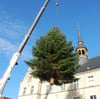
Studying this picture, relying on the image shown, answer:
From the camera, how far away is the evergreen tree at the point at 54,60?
22547 mm

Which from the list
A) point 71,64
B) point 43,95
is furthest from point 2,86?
point 43,95

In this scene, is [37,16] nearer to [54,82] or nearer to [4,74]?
[4,74]

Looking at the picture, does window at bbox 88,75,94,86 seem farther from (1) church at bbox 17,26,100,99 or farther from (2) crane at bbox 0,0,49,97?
(2) crane at bbox 0,0,49,97

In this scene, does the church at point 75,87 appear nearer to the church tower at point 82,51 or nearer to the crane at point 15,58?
the church tower at point 82,51

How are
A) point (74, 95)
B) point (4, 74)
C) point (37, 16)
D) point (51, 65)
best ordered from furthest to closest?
point (74, 95)
point (51, 65)
point (37, 16)
point (4, 74)

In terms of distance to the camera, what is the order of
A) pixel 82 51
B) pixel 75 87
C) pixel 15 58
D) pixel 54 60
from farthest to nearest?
pixel 82 51 → pixel 75 87 → pixel 54 60 → pixel 15 58

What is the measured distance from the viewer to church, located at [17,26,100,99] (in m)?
33.4

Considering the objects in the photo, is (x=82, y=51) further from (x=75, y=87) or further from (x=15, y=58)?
(x=15, y=58)

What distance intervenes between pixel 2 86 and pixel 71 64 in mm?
12466

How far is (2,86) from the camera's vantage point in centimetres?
1280

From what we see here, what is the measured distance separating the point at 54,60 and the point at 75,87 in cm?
1540

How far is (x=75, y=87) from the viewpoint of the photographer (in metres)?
36.1

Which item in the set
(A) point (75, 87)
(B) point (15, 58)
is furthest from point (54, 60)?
(A) point (75, 87)

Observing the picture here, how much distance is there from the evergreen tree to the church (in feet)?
21.9
